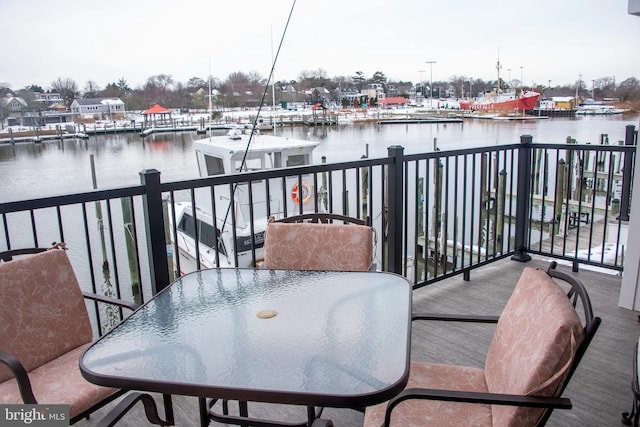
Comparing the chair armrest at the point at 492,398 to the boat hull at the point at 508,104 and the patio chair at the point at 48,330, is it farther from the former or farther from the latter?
the boat hull at the point at 508,104

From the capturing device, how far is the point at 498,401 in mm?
1133

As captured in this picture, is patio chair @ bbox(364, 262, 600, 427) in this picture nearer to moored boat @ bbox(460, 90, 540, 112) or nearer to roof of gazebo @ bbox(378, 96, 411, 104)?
moored boat @ bbox(460, 90, 540, 112)

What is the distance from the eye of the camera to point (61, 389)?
157 centimetres

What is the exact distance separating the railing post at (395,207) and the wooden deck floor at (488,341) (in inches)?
15.1

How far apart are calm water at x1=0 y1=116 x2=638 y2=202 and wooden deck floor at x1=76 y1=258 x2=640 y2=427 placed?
415 centimetres

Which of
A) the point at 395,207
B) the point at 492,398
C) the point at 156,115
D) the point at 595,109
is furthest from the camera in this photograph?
the point at 156,115

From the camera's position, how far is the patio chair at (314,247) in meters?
2.08

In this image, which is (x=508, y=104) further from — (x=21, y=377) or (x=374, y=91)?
(x=21, y=377)

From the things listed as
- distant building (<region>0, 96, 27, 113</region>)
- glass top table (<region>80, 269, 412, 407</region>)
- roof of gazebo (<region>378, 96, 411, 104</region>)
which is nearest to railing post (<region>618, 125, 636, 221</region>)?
glass top table (<region>80, 269, 412, 407</region>)

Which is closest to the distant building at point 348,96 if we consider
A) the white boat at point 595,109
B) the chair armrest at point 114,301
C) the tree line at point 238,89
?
the tree line at point 238,89

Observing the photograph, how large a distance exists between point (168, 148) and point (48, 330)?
990cm

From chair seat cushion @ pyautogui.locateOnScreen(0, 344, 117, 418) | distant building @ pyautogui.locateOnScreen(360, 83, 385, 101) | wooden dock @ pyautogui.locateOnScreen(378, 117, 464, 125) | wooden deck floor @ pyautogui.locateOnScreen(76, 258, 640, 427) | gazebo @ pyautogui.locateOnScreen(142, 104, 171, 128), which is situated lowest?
wooden deck floor @ pyautogui.locateOnScreen(76, 258, 640, 427)

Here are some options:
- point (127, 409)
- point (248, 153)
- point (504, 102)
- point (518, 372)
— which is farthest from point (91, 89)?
point (504, 102)

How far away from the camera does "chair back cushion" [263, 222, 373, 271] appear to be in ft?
6.81
